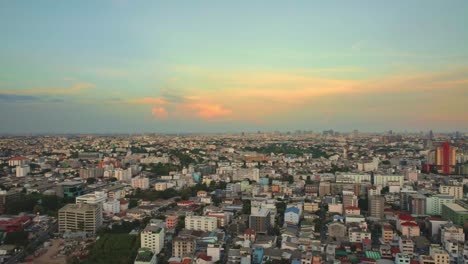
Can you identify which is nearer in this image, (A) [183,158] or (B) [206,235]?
(B) [206,235]

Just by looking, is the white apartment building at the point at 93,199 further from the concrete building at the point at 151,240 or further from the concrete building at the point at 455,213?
the concrete building at the point at 455,213

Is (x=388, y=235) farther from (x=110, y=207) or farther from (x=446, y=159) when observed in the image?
(x=446, y=159)

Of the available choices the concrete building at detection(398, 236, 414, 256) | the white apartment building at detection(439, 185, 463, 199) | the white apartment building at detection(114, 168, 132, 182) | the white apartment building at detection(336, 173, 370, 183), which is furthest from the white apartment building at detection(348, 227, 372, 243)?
the white apartment building at detection(114, 168, 132, 182)

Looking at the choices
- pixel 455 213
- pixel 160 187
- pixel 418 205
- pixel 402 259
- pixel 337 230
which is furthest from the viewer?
pixel 160 187

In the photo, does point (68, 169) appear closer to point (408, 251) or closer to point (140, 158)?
point (140, 158)

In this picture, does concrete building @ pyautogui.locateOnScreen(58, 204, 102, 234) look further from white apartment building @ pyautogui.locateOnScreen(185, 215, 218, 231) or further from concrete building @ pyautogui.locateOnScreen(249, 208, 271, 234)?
concrete building @ pyautogui.locateOnScreen(249, 208, 271, 234)

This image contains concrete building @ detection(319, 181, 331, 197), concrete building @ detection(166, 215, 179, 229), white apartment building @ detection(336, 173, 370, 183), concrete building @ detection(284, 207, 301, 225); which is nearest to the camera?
concrete building @ detection(166, 215, 179, 229)

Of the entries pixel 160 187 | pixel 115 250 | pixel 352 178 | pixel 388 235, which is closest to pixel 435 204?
pixel 388 235

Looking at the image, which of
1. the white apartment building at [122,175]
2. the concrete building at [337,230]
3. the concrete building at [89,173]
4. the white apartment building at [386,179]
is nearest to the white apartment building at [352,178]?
the white apartment building at [386,179]

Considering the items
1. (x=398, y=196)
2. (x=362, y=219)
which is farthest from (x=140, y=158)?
(x=362, y=219)
